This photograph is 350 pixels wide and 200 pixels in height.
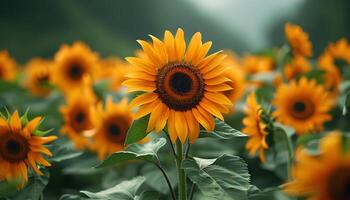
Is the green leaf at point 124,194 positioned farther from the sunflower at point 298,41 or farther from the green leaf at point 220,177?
the sunflower at point 298,41

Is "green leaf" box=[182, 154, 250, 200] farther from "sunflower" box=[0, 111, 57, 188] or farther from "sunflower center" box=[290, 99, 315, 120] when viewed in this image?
"sunflower center" box=[290, 99, 315, 120]

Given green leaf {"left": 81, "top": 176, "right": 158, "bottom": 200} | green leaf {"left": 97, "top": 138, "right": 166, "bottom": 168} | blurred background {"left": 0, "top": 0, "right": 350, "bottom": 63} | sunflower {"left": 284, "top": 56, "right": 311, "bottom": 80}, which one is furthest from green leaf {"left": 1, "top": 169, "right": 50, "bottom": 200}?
blurred background {"left": 0, "top": 0, "right": 350, "bottom": 63}

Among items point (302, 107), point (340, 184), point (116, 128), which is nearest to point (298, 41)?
point (302, 107)

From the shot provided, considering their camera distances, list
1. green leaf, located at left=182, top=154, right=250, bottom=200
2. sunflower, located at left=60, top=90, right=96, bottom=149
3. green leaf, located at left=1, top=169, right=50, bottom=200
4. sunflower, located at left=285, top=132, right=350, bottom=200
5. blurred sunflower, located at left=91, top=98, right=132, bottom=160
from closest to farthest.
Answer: sunflower, located at left=285, top=132, right=350, bottom=200
green leaf, located at left=182, top=154, right=250, bottom=200
green leaf, located at left=1, top=169, right=50, bottom=200
blurred sunflower, located at left=91, top=98, right=132, bottom=160
sunflower, located at left=60, top=90, right=96, bottom=149

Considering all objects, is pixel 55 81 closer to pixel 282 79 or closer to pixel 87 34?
pixel 282 79

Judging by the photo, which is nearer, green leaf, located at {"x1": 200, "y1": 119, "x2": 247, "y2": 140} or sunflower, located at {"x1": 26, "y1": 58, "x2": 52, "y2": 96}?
green leaf, located at {"x1": 200, "y1": 119, "x2": 247, "y2": 140}

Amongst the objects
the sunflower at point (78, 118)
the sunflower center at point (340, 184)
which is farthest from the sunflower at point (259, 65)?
the sunflower center at point (340, 184)
